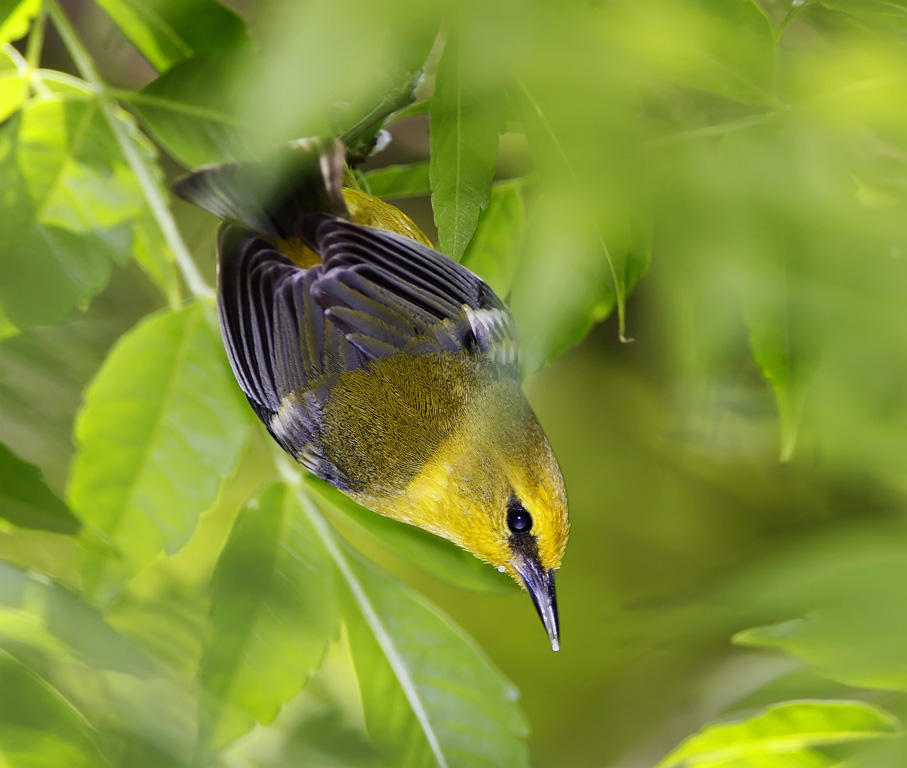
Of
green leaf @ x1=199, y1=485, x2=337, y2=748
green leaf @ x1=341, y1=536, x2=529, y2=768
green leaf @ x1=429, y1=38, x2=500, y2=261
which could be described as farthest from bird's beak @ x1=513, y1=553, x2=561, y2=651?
green leaf @ x1=429, y1=38, x2=500, y2=261

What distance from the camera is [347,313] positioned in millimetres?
1314

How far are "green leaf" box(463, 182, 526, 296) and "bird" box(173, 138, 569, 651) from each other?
0.03m

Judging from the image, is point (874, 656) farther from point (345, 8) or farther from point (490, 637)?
point (490, 637)

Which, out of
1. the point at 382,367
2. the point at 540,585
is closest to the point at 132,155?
the point at 382,367

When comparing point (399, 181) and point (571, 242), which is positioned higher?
point (399, 181)

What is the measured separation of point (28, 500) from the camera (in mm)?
960

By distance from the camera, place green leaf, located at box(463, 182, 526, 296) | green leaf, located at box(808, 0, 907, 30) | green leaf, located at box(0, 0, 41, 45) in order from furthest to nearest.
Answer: green leaf, located at box(463, 182, 526, 296)
green leaf, located at box(0, 0, 41, 45)
green leaf, located at box(808, 0, 907, 30)

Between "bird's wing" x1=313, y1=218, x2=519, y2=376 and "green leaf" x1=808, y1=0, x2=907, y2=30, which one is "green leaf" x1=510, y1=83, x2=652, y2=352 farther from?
"green leaf" x1=808, y1=0, x2=907, y2=30

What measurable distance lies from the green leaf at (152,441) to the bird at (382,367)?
67 millimetres

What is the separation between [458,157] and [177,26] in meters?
0.55

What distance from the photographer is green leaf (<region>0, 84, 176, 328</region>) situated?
114 cm

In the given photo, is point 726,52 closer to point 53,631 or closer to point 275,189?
point 275,189

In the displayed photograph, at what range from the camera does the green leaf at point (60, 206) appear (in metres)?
1.14

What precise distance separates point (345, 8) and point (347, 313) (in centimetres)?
77
